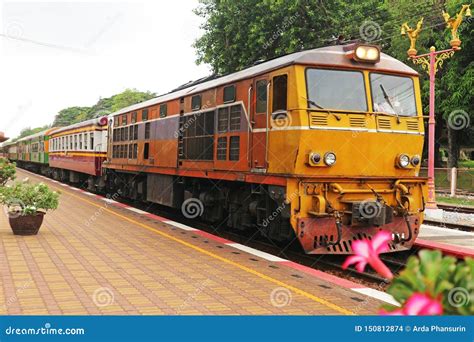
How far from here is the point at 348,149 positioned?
9273mm

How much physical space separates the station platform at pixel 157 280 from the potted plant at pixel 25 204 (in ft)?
0.83

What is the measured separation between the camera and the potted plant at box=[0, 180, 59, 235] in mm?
10305

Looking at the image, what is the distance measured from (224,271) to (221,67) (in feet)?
74.4

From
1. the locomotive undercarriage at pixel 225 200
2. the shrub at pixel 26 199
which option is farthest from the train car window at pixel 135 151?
the shrub at pixel 26 199

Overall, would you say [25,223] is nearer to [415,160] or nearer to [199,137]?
[199,137]

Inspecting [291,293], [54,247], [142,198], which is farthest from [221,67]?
[291,293]

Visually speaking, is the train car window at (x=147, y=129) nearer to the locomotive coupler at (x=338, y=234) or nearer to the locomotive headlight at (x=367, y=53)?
the locomotive headlight at (x=367, y=53)

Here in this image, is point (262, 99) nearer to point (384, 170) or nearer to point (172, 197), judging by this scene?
point (384, 170)


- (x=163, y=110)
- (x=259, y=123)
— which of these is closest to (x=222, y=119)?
(x=259, y=123)

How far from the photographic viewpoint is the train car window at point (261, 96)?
9875mm

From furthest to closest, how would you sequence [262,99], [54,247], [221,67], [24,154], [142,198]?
1. [24,154]
2. [221,67]
3. [142,198]
4. [262,99]
5. [54,247]

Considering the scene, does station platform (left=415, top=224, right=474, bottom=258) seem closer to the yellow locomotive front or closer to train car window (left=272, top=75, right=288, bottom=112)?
the yellow locomotive front

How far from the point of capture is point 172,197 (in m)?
14.7

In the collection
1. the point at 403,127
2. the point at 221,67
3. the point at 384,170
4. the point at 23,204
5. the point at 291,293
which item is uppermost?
the point at 221,67
